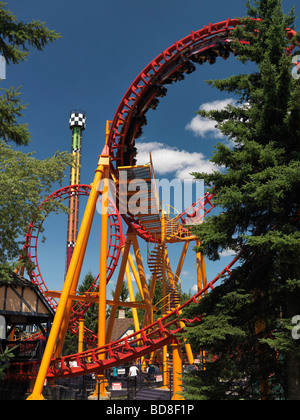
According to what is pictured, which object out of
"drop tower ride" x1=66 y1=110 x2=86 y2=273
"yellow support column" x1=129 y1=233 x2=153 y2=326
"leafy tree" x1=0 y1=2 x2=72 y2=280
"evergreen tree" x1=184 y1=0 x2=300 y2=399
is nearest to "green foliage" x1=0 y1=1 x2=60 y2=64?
"leafy tree" x1=0 y1=2 x2=72 y2=280

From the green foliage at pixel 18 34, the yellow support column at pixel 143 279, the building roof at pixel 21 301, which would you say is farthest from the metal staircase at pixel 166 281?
the green foliage at pixel 18 34

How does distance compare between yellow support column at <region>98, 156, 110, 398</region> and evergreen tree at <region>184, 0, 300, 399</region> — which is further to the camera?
yellow support column at <region>98, 156, 110, 398</region>

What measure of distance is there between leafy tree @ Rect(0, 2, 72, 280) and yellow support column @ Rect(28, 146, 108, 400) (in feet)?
5.94

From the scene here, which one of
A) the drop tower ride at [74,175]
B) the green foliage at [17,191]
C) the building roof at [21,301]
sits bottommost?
the building roof at [21,301]

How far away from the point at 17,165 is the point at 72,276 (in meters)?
4.68

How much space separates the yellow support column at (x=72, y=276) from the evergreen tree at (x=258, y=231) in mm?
5136

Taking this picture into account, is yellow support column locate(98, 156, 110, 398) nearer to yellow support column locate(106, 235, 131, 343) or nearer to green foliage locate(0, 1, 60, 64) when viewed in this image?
yellow support column locate(106, 235, 131, 343)

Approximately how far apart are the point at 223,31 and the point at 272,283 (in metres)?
11.8

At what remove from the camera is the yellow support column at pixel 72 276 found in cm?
1192

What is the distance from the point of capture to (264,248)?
865 centimetres

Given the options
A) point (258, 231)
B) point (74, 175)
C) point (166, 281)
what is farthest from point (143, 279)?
point (74, 175)

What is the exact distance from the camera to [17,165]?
47.2ft

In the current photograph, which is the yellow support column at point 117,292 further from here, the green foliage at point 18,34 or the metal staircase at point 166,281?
the green foliage at point 18,34

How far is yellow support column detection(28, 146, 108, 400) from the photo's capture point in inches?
469
